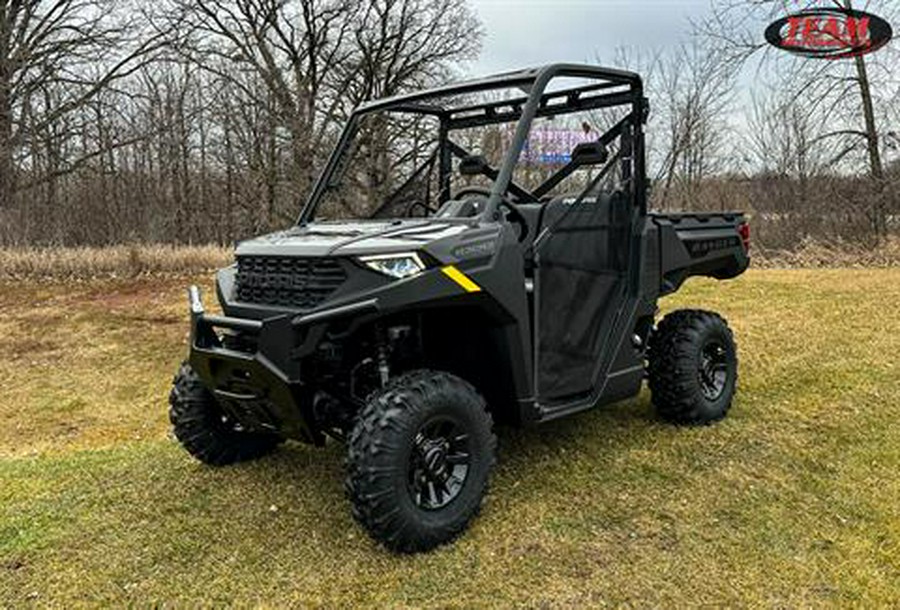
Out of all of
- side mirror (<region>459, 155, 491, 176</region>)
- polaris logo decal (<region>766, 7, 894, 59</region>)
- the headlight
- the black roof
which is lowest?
the headlight

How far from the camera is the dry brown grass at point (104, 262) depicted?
1303 centimetres

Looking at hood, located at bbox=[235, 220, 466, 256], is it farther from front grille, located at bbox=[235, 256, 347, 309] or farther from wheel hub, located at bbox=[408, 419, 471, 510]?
wheel hub, located at bbox=[408, 419, 471, 510]

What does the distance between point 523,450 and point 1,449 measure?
3.97m

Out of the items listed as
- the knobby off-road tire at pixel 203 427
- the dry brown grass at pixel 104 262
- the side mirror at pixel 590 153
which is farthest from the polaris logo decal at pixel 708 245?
the dry brown grass at pixel 104 262

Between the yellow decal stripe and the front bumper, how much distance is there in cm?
59

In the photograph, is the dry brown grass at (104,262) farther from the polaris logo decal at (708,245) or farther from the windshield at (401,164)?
the polaris logo decal at (708,245)

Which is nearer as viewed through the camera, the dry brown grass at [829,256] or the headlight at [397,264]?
the headlight at [397,264]

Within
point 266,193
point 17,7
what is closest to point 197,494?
point 266,193

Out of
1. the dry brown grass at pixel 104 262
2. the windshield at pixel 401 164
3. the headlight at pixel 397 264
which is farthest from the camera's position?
the dry brown grass at pixel 104 262

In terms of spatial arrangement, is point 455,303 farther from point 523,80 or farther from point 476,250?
point 523,80

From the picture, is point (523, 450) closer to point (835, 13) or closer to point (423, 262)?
point (423, 262)

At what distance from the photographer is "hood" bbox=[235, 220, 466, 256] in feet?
9.63

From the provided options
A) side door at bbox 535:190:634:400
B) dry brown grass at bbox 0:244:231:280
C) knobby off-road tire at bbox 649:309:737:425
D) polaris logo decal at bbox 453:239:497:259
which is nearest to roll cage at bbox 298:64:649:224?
side door at bbox 535:190:634:400

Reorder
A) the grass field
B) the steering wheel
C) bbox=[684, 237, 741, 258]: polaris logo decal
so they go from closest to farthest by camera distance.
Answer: the grass field < the steering wheel < bbox=[684, 237, 741, 258]: polaris logo decal
